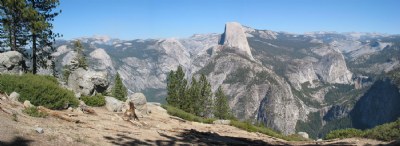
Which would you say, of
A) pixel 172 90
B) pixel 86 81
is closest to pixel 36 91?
pixel 86 81

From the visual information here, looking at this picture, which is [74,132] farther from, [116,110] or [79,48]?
[79,48]

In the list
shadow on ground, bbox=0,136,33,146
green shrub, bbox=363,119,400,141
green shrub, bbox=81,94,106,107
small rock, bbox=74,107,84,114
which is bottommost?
green shrub, bbox=81,94,106,107

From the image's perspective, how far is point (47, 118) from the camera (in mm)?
19500

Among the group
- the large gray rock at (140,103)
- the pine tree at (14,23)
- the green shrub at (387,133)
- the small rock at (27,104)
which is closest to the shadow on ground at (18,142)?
the small rock at (27,104)

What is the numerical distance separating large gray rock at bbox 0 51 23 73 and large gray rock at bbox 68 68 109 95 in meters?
5.35

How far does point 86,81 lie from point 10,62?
24.3 feet

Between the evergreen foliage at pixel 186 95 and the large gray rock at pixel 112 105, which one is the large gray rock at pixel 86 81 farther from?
the evergreen foliage at pixel 186 95

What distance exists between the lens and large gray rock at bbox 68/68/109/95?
1524 inches

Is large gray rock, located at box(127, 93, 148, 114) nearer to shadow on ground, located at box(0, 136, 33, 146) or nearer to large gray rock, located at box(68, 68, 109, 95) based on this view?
large gray rock, located at box(68, 68, 109, 95)

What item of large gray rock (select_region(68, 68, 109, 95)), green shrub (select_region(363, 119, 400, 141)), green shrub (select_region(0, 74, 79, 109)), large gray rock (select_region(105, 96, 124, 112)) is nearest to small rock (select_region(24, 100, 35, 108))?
green shrub (select_region(0, 74, 79, 109))

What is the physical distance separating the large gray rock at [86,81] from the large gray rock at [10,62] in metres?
5.35

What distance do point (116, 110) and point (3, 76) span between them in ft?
31.2

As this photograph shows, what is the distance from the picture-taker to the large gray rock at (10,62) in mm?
34344

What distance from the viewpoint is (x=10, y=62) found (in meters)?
35.1
